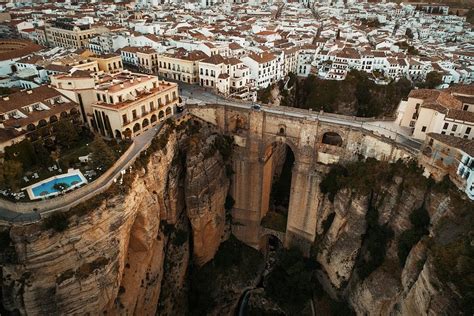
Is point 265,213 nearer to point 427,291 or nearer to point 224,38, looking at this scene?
point 427,291

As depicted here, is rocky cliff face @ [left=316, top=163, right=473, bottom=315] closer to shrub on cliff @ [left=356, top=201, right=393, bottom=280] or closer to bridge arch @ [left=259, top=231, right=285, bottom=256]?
shrub on cliff @ [left=356, top=201, right=393, bottom=280]

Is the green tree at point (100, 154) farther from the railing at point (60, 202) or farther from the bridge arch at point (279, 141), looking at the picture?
the bridge arch at point (279, 141)

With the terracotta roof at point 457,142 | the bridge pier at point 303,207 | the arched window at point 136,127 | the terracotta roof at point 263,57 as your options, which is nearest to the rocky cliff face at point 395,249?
the bridge pier at point 303,207

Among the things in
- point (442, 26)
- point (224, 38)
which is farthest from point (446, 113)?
point (442, 26)

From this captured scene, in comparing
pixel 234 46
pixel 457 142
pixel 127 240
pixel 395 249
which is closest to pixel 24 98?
pixel 127 240

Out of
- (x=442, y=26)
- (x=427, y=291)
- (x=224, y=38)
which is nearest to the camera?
(x=427, y=291)

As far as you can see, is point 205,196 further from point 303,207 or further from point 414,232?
point 414,232
